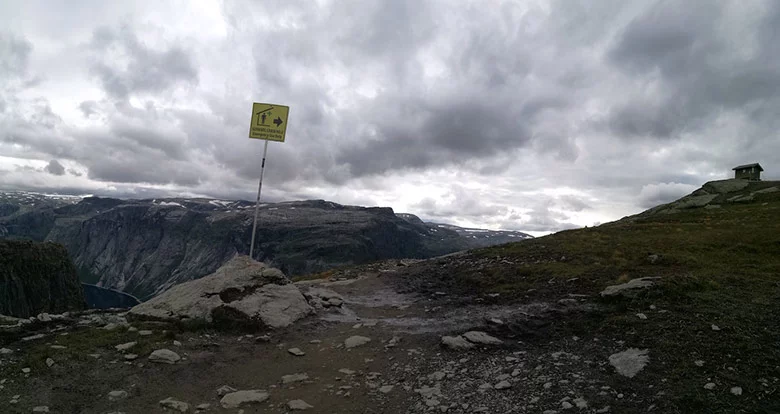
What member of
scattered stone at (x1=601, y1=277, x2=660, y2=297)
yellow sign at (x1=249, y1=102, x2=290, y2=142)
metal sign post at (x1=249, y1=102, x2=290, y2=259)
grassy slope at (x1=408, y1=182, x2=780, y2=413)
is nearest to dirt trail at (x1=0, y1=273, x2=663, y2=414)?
grassy slope at (x1=408, y1=182, x2=780, y2=413)

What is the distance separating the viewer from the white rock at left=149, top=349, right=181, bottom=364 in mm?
11773

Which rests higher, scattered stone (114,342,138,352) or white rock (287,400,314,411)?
white rock (287,400,314,411)

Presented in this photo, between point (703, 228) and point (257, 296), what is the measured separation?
116 ft

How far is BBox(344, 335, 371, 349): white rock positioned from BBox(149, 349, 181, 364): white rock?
210 inches

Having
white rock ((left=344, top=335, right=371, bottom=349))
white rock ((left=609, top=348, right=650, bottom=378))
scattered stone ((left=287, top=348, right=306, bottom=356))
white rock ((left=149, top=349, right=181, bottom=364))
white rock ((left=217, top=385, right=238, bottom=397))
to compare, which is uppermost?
white rock ((left=609, top=348, right=650, bottom=378))

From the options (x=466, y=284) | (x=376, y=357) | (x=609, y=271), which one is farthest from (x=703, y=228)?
(x=376, y=357)

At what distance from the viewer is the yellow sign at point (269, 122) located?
21812 millimetres

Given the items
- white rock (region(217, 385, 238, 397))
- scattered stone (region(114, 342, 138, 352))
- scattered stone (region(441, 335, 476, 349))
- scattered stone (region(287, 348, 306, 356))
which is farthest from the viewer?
scattered stone (region(287, 348, 306, 356))

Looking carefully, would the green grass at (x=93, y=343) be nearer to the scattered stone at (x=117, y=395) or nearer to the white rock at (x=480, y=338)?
the scattered stone at (x=117, y=395)

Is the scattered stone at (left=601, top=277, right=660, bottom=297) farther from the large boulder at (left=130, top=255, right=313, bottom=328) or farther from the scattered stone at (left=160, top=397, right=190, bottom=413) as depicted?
the scattered stone at (left=160, top=397, right=190, bottom=413)

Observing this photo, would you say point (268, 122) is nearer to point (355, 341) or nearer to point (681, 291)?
point (355, 341)

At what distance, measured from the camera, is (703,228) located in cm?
3238

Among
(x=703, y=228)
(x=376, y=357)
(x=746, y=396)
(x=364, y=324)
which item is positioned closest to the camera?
(x=746, y=396)

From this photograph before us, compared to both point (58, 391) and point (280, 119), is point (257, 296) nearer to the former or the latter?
point (58, 391)
